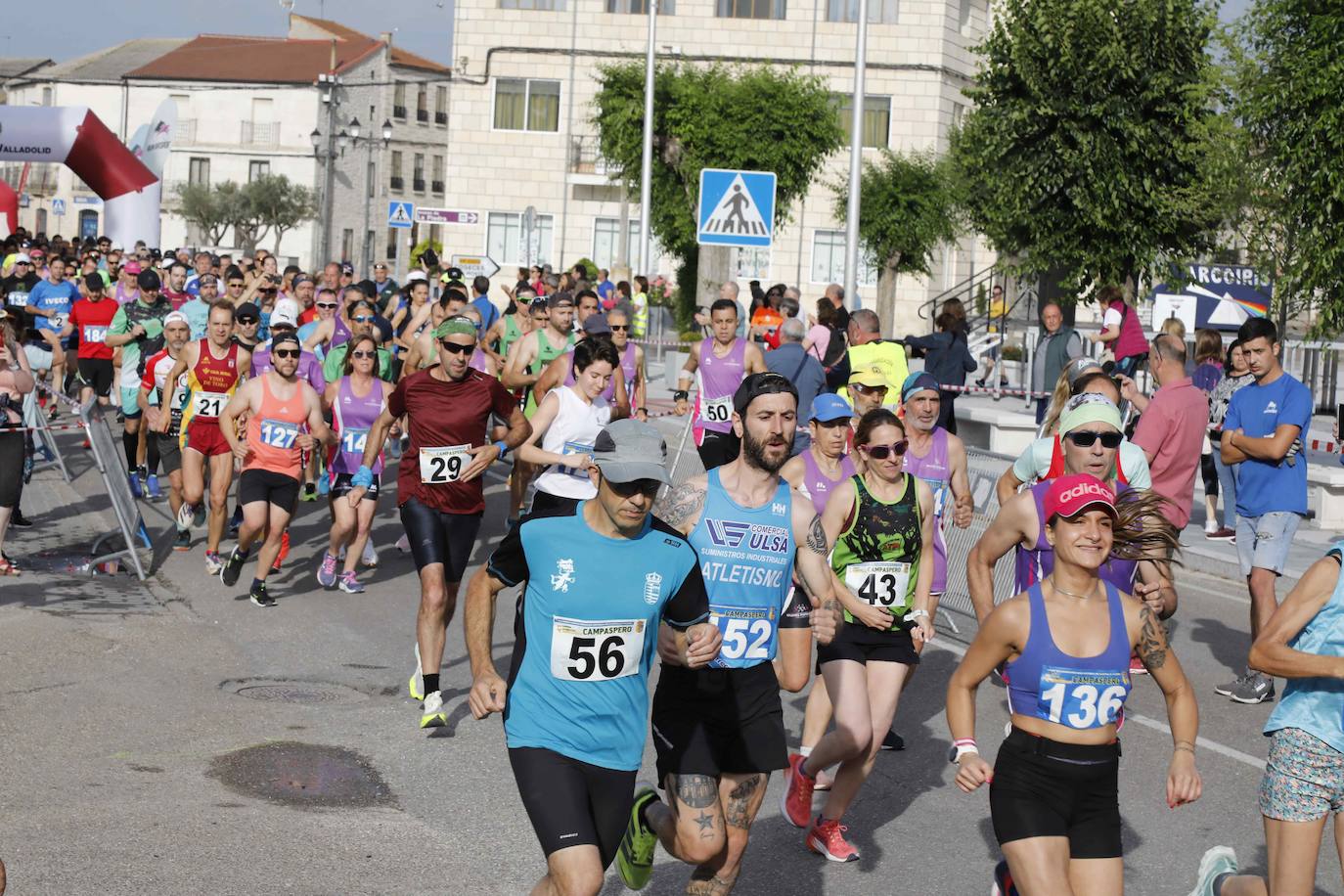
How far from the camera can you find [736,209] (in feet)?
63.8

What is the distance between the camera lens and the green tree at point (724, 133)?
4650cm

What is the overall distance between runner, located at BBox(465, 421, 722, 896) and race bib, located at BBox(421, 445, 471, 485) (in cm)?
397

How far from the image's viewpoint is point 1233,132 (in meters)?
19.9

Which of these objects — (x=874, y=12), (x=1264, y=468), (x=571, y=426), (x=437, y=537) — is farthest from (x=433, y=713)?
(x=874, y=12)

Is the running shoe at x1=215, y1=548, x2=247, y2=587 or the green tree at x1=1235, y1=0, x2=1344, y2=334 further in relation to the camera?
the green tree at x1=1235, y1=0, x2=1344, y2=334

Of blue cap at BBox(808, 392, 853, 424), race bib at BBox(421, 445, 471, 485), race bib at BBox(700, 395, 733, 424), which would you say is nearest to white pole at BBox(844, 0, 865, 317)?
race bib at BBox(700, 395, 733, 424)

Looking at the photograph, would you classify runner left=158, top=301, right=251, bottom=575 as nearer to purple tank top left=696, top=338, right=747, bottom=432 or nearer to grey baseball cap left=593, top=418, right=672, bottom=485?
purple tank top left=696, top=338, right=747, bottom=432

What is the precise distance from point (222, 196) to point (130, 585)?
70.1m

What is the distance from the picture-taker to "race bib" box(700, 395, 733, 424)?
41.2 ft

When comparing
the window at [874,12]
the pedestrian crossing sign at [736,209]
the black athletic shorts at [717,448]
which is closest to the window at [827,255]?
the window at [874,12]

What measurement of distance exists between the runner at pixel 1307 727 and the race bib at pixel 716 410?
764cm

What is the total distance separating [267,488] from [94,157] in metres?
24.2

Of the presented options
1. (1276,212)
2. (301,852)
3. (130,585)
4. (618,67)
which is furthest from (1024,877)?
(618,67)

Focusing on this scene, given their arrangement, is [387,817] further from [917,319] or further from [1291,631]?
[917,319]
